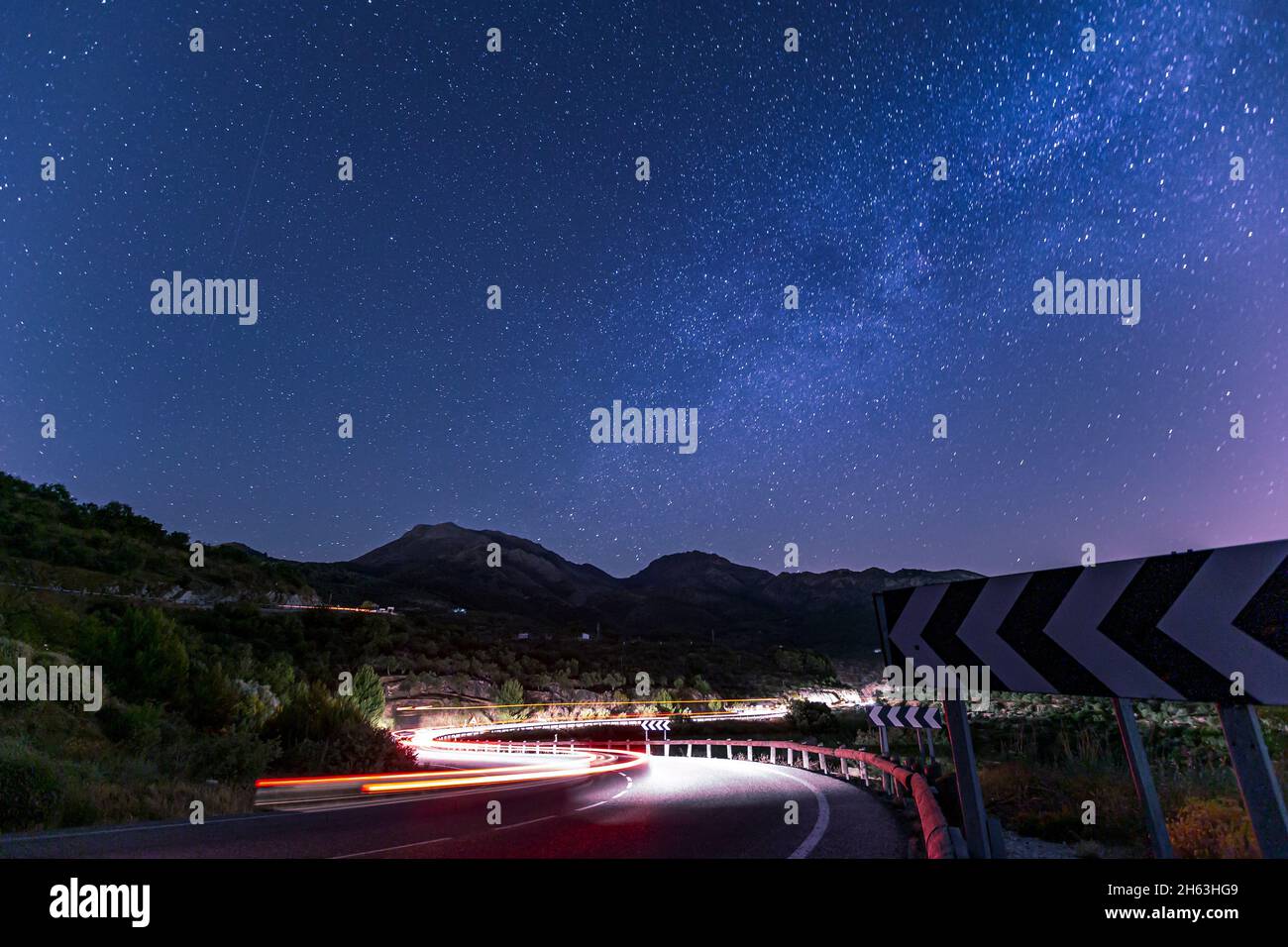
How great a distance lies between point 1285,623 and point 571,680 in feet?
236

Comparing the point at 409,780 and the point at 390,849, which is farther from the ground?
the point at 390,849

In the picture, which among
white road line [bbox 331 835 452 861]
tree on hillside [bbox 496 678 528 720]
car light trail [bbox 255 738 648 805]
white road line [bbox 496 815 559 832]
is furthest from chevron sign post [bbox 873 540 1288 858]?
tree on hillside [bbox 496 678 528 720]

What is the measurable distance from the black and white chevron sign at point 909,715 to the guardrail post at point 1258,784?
9971 millimetres

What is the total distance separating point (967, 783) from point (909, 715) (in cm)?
849

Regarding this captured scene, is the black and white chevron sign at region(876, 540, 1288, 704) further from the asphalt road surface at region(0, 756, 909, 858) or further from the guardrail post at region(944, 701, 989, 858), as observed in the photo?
the asphalt road surface at region(0, 756, 909, 858)

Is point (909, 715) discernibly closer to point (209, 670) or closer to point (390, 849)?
point (390, 849)

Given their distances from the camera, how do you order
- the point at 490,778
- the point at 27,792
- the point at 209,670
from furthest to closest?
the point at 209,670 → the point at 490,778 → the point at 27,792

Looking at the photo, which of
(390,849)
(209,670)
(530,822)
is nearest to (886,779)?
(530,822)

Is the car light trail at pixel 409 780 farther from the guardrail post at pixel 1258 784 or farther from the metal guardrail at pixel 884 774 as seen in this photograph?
the guardrail post at pixel 1258 784

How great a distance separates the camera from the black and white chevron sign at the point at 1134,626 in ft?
10.7

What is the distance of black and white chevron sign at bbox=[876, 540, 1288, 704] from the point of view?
3.25 meters

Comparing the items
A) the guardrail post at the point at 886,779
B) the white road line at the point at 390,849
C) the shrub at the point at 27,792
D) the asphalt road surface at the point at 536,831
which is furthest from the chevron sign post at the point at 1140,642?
the shrub at the point at 27,792

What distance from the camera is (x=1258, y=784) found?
131 inches
